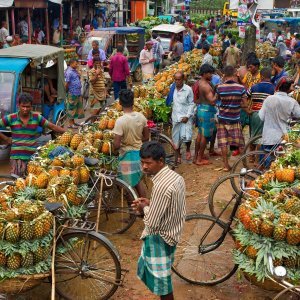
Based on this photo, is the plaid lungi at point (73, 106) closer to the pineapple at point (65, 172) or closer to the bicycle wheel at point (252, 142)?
the bicycle wheel at point (252, 142)

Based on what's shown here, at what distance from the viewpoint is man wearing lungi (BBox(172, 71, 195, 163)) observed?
29.8 feet

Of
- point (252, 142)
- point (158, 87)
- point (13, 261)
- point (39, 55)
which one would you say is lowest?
point (252, 142)

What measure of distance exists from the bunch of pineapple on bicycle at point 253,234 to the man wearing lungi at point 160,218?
69 centimetres

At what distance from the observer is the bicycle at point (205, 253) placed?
5.30 metres

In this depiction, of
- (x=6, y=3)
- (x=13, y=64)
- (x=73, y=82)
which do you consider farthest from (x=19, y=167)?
(x=6, y=3)

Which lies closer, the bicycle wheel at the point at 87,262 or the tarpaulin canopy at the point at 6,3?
the bicycle wheel at the point at 87,262

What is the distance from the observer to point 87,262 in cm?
489

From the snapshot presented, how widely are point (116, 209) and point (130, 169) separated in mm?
671

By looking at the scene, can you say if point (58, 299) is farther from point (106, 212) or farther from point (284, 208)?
point (284, 208)

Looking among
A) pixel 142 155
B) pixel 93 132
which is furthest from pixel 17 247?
pixel 93 132

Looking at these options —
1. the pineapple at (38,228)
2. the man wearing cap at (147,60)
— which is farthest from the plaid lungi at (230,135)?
the man wearing cap at (147,60)

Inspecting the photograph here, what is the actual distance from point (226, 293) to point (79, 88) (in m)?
7.92

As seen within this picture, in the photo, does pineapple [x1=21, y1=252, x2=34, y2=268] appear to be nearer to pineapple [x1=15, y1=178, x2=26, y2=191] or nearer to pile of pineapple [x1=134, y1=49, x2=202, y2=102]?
pineapple [x1=15, y1=178, x2=26, y2=191]

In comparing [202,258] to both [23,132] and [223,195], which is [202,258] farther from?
[23,132]
